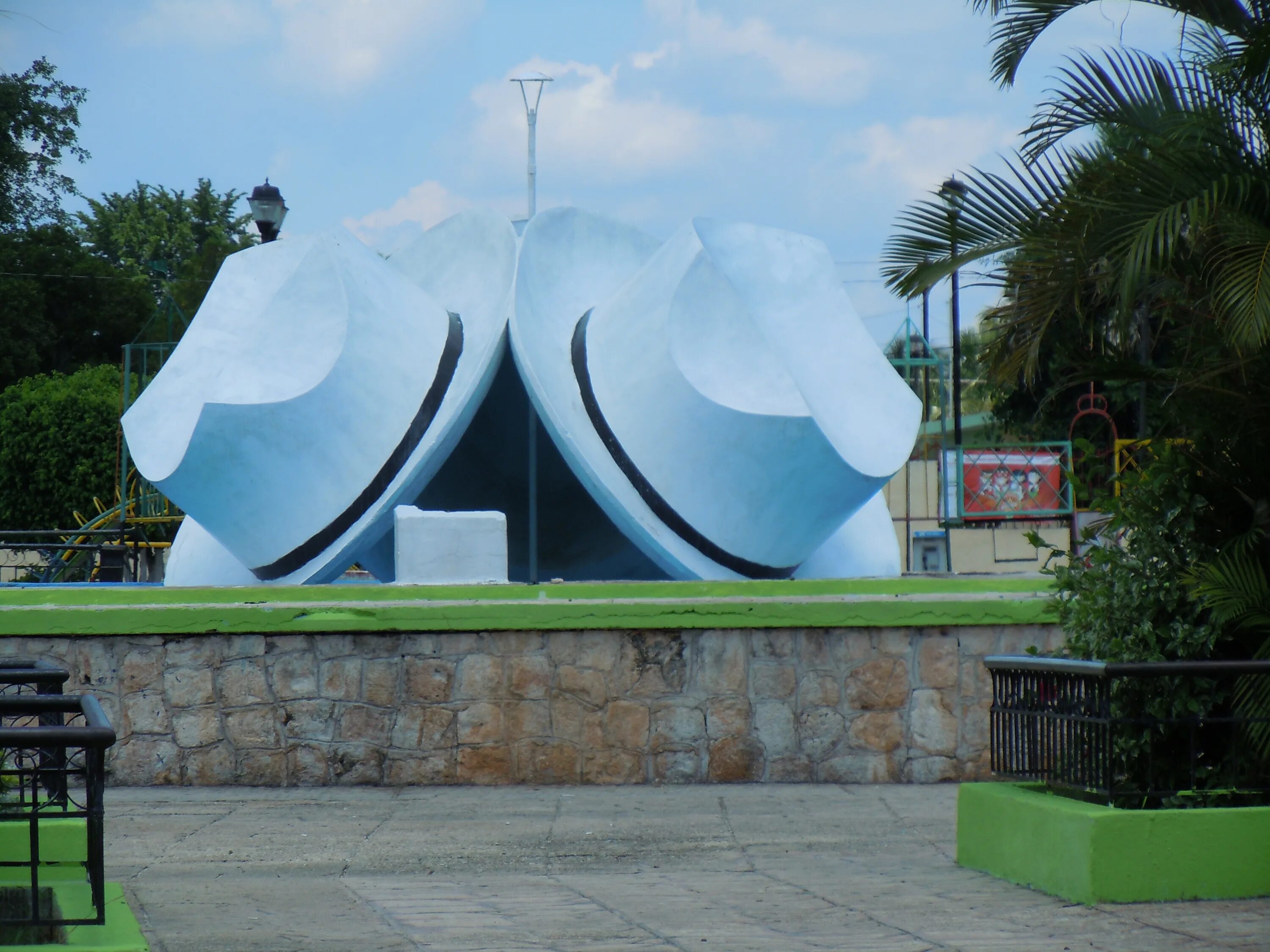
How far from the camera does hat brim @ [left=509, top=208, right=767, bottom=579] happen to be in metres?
11.9

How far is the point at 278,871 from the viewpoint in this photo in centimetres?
614

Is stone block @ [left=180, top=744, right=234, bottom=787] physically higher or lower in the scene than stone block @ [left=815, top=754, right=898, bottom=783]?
higher

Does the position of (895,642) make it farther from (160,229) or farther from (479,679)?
(160,229)

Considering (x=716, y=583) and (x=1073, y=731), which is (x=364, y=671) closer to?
(x=716, y=583)

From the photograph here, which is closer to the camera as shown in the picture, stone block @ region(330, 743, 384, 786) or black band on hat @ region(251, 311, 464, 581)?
stone block @ region(330, 743, 384, 786)

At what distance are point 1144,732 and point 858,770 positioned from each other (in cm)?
324

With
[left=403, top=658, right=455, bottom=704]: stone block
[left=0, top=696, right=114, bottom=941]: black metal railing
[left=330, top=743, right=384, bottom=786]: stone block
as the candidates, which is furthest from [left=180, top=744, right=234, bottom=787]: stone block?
[left=0, top=696, right=114, bottom=941]: black metal railing

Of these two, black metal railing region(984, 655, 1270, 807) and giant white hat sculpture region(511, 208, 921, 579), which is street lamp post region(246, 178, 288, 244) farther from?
black metal railing region(984, 655, 1270, 807)

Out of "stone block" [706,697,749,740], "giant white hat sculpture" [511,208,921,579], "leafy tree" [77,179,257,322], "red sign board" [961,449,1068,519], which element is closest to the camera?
"stone block" [706,697,749,740]

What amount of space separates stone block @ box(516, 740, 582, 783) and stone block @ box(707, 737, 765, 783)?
2.54ft

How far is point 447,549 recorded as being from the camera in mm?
10508

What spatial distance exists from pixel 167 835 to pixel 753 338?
21.7 feet

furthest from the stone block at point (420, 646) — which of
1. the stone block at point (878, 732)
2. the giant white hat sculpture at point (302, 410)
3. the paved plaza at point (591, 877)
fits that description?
the giant white hat sculpture at point (302, 410)

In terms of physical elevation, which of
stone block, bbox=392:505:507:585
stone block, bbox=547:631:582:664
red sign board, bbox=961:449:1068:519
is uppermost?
red sign board, bbox=961:449:1068:519
